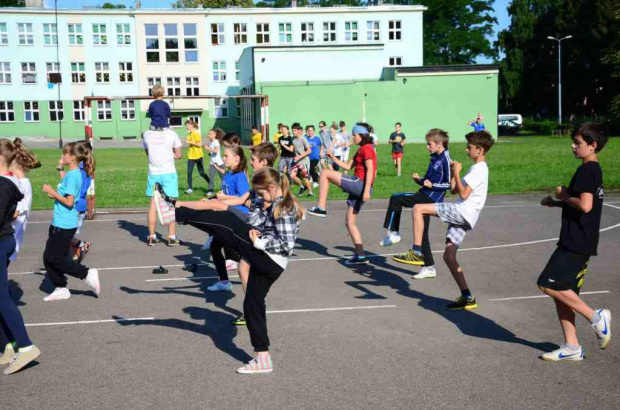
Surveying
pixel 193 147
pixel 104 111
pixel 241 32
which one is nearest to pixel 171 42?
pixel 241 32

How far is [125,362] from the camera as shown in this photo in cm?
596

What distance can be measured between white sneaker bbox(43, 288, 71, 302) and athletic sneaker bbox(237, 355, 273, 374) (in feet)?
12.1

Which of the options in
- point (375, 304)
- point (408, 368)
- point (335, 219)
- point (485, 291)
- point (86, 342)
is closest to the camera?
point (408, 368)

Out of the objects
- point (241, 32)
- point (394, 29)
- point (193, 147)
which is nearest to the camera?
point (193, 147)

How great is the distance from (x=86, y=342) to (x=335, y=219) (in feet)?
28.6

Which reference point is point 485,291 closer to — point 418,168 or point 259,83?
point 418,168

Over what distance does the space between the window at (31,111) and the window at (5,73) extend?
2599 mm

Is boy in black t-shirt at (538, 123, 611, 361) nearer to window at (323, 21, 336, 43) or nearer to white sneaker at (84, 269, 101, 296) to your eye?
white sneaker at (84, 269, 101, 296)

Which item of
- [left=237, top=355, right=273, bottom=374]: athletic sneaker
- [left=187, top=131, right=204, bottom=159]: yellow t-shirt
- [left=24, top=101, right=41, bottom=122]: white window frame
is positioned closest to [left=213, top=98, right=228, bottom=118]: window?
[left=24, top=101, right=41, bottom=122]: white window frame

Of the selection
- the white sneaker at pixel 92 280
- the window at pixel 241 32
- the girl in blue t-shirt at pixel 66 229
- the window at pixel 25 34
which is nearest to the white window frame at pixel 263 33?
the window at pixel 241 32

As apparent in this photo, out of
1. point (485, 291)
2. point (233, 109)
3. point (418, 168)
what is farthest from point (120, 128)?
point (485, 291)

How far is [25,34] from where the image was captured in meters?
63.2

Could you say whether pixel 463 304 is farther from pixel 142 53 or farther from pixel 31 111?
pixel 31 111

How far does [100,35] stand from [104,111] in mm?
7206
